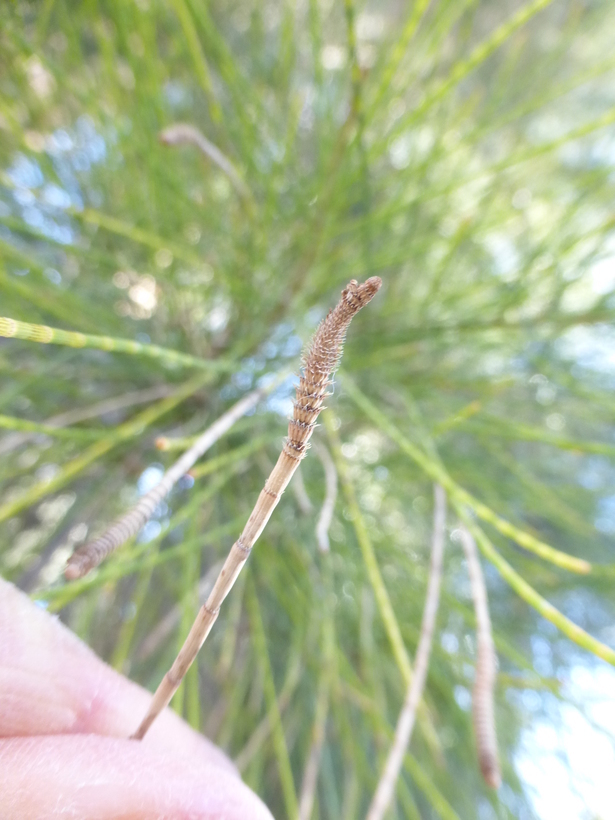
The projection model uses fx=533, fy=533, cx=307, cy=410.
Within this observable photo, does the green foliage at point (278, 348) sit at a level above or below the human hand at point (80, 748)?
above

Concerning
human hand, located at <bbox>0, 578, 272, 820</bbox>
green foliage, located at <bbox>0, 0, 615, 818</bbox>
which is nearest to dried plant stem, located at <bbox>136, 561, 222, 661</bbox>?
green foliage, located at <bbox>0, 0, 615, 818</bbox>

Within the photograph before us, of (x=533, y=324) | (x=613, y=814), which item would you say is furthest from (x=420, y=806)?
(x=533, y=324)

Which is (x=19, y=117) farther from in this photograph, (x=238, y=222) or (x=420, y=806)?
(x=420, y=806)

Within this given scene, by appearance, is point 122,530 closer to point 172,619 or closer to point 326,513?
point 326,513

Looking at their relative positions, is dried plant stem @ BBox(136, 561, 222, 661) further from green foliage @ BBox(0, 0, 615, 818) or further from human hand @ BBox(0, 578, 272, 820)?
human hand @ BBox(0, 578, 272, 820)

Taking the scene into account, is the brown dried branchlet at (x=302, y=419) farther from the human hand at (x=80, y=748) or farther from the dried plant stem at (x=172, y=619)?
the dried plant stem at (x=172, y=619)

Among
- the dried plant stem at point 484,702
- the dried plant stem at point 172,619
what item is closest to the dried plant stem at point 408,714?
the dried plant stem at point 484,702
